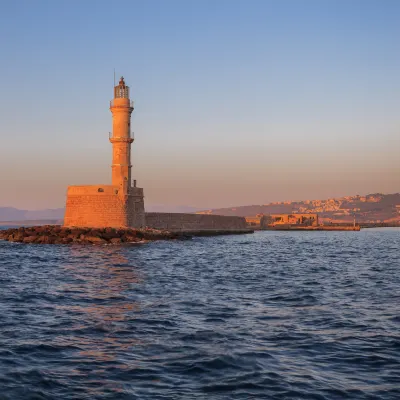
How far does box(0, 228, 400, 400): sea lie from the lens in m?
6.91

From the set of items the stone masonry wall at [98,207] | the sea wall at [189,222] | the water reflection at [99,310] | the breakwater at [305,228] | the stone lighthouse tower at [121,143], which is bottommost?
the breakwater at [305,228]

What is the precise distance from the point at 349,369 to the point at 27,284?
1200 centimetres

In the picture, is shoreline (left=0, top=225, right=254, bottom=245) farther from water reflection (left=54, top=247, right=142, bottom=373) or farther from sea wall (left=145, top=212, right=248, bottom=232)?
water reflection (left=54, top=247, right=142, bottom=373)

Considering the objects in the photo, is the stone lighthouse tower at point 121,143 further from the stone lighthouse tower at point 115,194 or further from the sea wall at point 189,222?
the sea wall at point 189,222

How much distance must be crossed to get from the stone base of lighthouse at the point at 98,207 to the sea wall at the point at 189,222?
9932mm

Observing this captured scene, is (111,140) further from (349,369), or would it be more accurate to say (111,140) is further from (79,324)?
(349,369)

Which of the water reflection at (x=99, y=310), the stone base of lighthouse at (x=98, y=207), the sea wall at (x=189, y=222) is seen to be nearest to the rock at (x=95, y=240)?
the stone base of lighthouse at (x=98, y=207)

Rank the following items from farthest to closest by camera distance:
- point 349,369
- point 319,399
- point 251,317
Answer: point 251,317
point 349,369
point 319,399

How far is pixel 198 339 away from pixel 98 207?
34143 mm

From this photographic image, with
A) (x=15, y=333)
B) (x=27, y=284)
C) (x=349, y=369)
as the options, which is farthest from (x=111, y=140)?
(x=349, y=369)

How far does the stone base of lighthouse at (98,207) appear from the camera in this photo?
1672 inches

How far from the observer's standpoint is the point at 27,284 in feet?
55.8

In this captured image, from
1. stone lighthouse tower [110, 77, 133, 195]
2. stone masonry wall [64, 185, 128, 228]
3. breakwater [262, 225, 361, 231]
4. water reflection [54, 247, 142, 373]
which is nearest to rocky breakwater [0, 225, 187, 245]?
stone masonry wall [64, 185, 128, 228]

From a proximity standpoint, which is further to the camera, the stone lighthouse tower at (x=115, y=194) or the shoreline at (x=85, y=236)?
the stone lighthouse tower at (x=115, y=194)
